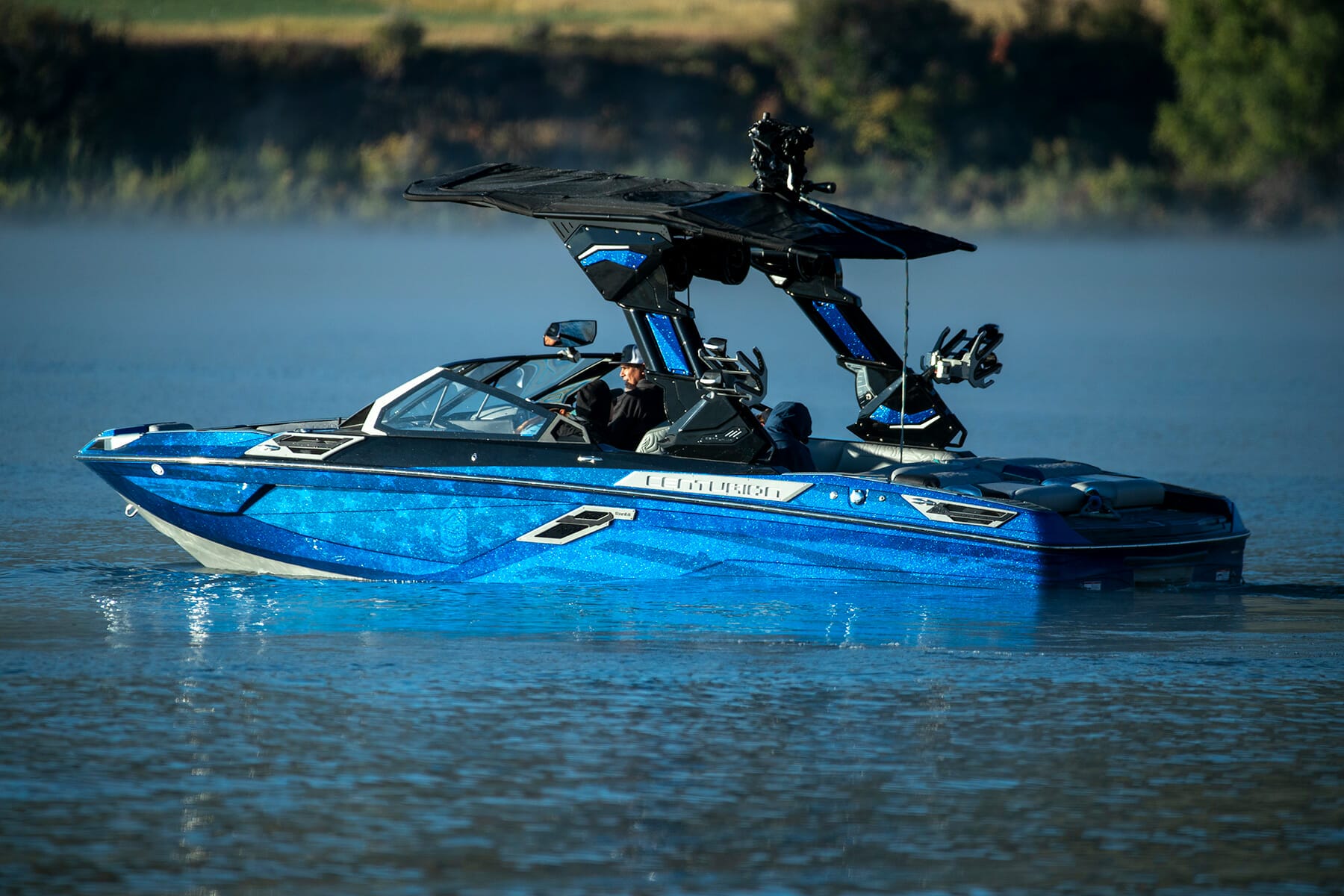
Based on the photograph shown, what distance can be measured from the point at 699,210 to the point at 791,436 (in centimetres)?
163

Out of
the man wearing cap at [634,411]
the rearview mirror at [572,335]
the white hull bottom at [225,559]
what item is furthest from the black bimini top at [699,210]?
the white hull bottom at [225,559]

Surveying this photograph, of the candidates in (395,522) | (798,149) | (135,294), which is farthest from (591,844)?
(135,294)

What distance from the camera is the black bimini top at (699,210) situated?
1268cm

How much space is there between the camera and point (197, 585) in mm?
13641

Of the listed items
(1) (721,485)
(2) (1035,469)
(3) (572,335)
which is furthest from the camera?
Answer: (3) (572,335)

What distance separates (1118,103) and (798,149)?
51118 millimetres

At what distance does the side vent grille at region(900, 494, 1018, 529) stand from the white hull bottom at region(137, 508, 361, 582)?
11.8 ft

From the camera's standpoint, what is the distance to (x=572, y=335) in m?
14.3

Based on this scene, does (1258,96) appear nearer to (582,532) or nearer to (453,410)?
(453,410)

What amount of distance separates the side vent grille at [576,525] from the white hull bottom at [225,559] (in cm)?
134

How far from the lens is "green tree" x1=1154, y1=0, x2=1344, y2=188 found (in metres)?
60.9

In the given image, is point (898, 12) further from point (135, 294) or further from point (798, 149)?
point (798, 149)

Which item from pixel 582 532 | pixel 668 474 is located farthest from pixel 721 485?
pixel 582 532

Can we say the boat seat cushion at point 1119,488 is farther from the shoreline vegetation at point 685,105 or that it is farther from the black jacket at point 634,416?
the shoreline vegetation at point 685,105
